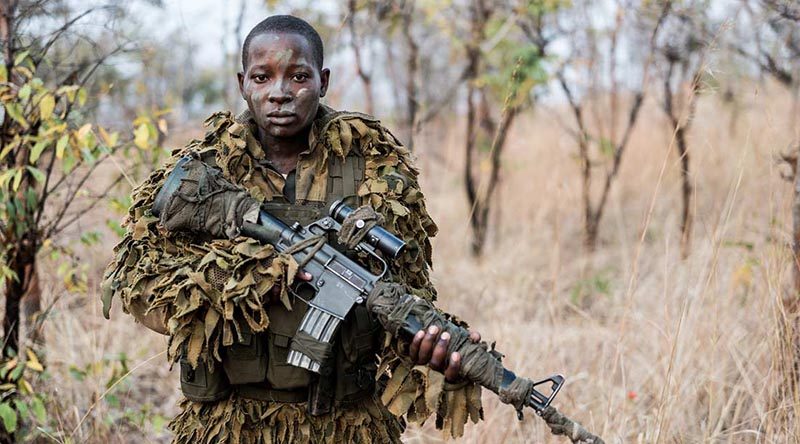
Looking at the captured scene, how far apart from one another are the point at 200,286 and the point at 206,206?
21 cm

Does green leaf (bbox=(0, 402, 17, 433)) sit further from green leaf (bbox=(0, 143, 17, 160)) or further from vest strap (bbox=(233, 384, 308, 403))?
vest strap (bbox=(233, 384, 308, 403))

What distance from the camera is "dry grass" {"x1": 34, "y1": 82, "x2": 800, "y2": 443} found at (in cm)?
283

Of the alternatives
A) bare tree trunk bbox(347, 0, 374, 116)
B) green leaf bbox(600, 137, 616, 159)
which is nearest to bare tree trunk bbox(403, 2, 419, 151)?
bare tree trunk bbox(347, 0, 374, 116)

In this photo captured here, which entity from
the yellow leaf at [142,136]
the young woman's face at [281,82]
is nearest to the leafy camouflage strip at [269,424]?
the young woman's face at [281,82]

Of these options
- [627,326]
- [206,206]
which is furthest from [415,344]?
[627,326]

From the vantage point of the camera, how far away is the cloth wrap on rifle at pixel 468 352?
1.69 m

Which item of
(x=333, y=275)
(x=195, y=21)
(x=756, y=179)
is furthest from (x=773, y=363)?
(x=195, y=21)

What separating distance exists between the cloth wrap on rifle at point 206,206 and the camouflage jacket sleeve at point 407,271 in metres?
0.33

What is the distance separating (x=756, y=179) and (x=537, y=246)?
1.88m

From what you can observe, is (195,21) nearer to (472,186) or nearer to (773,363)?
(472,186)

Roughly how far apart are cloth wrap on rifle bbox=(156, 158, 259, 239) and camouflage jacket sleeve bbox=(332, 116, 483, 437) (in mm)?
335

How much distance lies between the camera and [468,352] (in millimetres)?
1736

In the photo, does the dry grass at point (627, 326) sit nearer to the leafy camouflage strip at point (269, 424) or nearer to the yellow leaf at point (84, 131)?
the leafy camouflage strip at point (269, 424)

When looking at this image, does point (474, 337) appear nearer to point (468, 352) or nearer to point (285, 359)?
point (468, 352)
